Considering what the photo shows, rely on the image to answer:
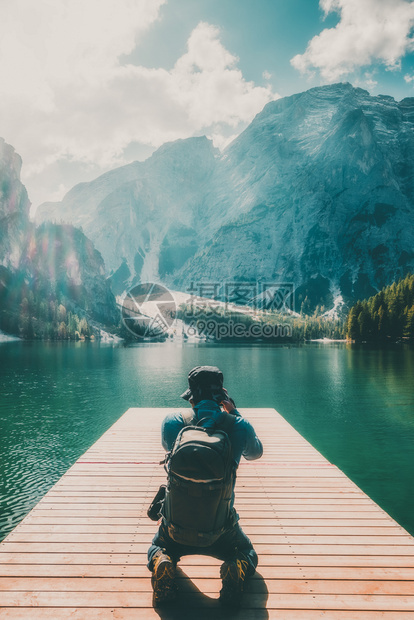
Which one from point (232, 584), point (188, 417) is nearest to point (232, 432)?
point (188, 417)

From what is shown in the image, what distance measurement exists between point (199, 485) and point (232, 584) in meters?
1.68

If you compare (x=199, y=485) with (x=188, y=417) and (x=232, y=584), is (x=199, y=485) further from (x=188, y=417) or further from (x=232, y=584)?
(x=232, y=584)

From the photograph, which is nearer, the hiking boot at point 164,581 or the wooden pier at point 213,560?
the hiking boot at point 164,581

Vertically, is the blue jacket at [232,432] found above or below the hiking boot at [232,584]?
above

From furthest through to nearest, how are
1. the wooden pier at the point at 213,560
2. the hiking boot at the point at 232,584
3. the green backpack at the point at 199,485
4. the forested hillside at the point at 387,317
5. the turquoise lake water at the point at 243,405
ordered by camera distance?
1. the forested hillside at the point at 387,317
2. the turquoise lake water at the point at 243,405
3. the wooden pier at the point at 213,560
4. the hiking boot at the point at 232,584
5. the green backpack at the point at 199,485

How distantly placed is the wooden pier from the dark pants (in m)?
0.60

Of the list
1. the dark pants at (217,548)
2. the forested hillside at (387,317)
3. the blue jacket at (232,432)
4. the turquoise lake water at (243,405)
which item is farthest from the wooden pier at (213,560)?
the forested hillside at (387,317)

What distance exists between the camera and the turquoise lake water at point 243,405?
1706 cm

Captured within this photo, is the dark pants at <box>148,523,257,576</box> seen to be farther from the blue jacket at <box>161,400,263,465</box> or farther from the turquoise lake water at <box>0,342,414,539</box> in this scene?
the turquoise lake water at <box>0,342,414,539</box>

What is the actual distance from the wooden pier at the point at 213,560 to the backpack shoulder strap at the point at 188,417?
2.62m

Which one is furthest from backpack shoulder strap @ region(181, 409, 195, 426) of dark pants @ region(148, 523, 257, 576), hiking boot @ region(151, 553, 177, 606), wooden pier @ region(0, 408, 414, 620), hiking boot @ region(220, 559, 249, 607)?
wooden pier @ region(0, 408, 414, 620)

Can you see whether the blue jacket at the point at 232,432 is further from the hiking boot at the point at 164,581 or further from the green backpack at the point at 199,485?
the hiking boot at the point at 164,581

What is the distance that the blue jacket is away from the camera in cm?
559

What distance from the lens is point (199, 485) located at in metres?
5.01
